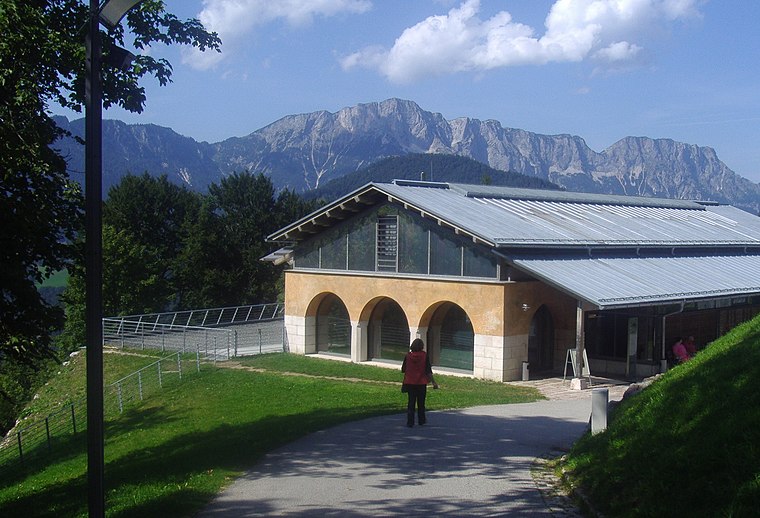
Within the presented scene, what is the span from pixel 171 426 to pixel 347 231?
14.2 meters

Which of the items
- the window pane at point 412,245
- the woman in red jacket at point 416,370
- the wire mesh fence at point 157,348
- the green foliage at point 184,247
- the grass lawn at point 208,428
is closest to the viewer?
the grass lawn at point 208,428

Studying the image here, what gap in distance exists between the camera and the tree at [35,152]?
1134cm

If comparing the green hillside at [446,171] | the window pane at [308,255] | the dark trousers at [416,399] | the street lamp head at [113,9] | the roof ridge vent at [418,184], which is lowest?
the dark trousers at [416,399]

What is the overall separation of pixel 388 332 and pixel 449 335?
3064 millimetres

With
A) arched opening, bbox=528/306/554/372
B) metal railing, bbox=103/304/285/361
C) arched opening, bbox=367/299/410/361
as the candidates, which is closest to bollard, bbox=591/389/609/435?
arched opening, bbox=528/306/554/372

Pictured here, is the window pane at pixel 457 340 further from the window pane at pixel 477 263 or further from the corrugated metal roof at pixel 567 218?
the corrugated metal roof at pixel 567 218

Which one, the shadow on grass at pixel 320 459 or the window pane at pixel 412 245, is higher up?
the window pane at pixel 412 245

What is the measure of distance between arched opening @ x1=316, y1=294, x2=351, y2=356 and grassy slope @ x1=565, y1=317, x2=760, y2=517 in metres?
20.7

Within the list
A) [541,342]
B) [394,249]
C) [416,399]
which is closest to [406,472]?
[416,399]

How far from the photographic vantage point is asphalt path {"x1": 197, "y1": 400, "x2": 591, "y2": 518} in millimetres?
9508

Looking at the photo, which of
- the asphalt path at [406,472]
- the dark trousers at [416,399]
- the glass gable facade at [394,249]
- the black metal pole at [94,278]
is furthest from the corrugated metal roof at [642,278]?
the black metal pole at [94,278]

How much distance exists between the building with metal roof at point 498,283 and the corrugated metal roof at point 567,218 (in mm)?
108

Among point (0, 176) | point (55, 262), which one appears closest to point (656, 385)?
point (55, 262)

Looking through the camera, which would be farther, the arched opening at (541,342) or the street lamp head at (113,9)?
the arched opening at (541,342)
